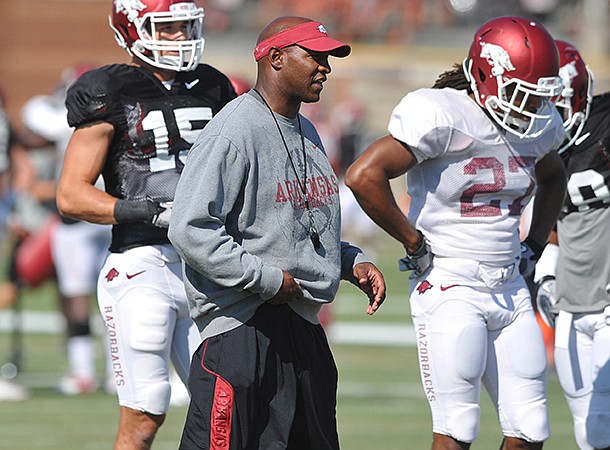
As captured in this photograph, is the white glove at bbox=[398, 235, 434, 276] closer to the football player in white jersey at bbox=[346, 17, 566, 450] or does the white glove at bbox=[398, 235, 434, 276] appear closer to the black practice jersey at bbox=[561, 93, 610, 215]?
the football player in white jersey at bbox=[346, 17, 566, 450]

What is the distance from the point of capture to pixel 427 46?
26781mm

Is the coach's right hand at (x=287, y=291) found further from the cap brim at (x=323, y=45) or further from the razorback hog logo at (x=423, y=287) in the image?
the razorback hog logo at (x=423, y=287)

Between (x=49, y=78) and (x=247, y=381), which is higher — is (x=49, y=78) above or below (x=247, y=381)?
below

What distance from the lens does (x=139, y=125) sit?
5.13 metres

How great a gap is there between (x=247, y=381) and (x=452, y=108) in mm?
1384

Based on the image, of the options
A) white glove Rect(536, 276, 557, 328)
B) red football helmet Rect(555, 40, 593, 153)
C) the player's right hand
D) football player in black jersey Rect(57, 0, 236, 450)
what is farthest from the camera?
white glove Rect(536, 276, 557, 328)

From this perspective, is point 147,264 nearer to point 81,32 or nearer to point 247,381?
point 247,381

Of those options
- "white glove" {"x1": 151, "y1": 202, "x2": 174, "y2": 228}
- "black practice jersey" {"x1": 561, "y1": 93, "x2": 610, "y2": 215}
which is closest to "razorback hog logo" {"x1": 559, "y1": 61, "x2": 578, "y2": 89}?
"black practice jersey" {"x1": 561, "y1": 93, "x2": 610, "y2": 215}

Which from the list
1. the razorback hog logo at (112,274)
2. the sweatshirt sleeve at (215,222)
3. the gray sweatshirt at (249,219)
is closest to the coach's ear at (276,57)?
the gray sweatshirt at (249,219)

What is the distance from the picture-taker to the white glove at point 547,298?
5692 millimetres

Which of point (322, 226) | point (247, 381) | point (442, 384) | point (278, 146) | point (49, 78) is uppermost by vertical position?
point (278, 146)

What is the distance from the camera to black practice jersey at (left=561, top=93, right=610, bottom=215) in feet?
18.0

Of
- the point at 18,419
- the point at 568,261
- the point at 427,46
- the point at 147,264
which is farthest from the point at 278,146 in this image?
the point at 427,46

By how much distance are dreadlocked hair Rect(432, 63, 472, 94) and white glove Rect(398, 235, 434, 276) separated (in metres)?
0.62
